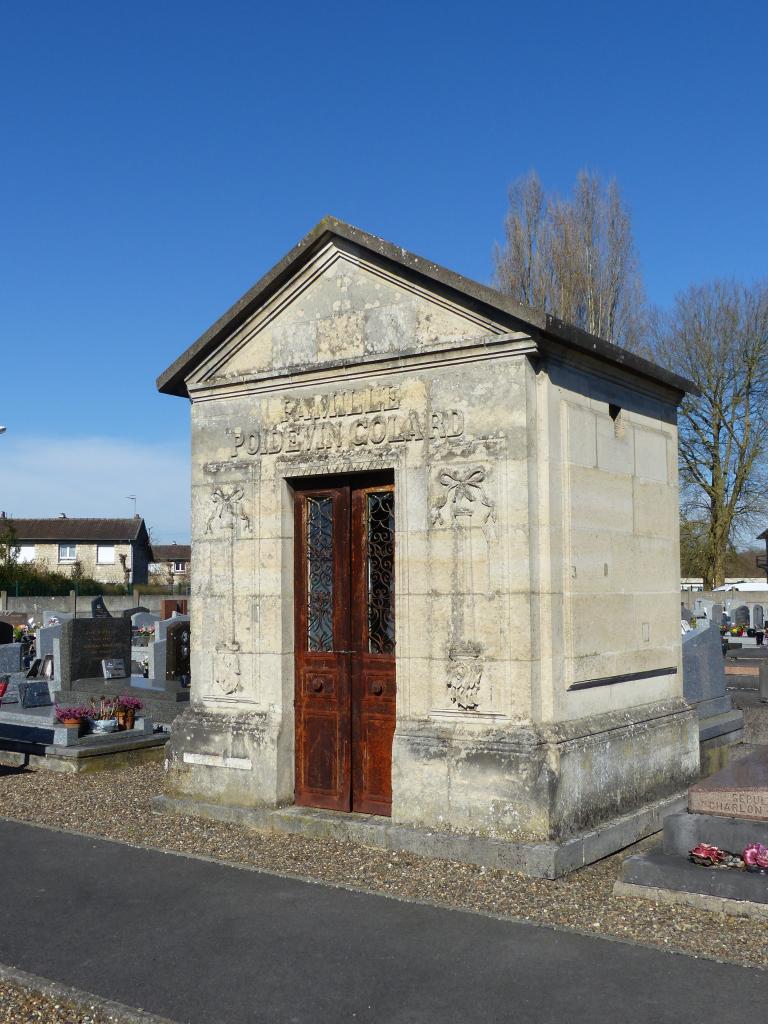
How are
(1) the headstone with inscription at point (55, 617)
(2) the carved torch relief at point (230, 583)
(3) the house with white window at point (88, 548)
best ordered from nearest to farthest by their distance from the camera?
(2) the carved torch relief at point (230, 583)
(1) the headstone with inscription at point (55, 617)
(3) the house with white window at point (88, 548)

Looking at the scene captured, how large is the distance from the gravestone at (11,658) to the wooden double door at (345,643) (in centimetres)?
1264

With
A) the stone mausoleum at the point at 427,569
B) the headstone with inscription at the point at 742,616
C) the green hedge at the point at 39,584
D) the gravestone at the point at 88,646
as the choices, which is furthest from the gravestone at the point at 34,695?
the green hedge at the point at 39,584

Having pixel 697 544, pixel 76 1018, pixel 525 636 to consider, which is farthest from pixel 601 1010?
pixel 697 544

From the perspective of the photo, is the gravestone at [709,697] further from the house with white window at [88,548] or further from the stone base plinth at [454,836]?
the house with white window at [88,548]

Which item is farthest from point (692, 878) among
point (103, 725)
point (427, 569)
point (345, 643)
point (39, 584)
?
point (39, 584)

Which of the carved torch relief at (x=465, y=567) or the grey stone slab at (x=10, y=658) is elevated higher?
the carved torch relief at (x=465, y=567)

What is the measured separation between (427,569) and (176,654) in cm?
844

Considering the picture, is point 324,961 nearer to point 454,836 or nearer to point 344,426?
point 454,836

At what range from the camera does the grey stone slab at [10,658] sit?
1911 centimetres

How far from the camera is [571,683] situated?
23.9ft

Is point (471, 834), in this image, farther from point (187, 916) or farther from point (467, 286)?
point (467, 286)

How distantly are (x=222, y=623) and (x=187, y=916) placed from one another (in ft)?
9.95

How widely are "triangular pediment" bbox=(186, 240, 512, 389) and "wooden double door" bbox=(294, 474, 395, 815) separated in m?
1.03

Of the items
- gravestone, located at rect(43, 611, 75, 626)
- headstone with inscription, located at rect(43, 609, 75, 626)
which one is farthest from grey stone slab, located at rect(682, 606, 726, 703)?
gravestone, located at rect(43, 611, 75, 626)
